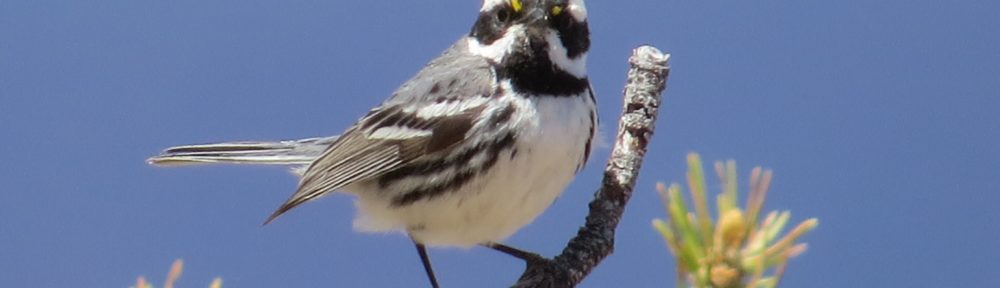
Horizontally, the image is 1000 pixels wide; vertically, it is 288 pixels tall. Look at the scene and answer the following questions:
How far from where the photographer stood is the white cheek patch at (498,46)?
2.00 metres

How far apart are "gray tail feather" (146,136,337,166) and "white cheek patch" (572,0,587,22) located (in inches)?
25.1

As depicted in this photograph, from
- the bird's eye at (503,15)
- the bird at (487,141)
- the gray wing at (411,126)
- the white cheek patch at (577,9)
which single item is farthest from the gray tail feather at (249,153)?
the white cheek patch at (577,9)

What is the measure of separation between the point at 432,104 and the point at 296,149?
443 millimetres

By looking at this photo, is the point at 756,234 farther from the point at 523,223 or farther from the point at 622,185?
the point at 523,223

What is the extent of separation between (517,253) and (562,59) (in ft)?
1.31

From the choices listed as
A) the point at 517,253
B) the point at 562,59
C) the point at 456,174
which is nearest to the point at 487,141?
the point at 456,174

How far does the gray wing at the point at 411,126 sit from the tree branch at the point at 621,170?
0.23 m

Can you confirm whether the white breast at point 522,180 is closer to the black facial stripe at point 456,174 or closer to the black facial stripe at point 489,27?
the black facial stripe at point 456,174

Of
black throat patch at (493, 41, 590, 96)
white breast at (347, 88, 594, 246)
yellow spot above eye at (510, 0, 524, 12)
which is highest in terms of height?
yellow spot above eye at (510, 0, 524, 12)

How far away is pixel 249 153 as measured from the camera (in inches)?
Result: 96.9

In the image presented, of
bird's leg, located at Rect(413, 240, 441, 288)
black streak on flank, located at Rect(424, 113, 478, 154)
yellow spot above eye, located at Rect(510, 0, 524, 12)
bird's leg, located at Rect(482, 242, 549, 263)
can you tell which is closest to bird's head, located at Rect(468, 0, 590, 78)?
yellow spot above eye, located at Rect(510, 0, 524, 12)

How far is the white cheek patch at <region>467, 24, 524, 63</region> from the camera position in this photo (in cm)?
200

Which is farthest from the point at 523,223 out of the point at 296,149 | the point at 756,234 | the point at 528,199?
the point at 756,234

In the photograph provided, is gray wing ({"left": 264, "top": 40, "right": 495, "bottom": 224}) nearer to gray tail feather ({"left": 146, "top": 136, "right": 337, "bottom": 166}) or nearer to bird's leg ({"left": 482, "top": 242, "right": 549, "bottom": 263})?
gray tail feather ({"left": 146, "top": 136, "right": 337, "bottom": 166})
